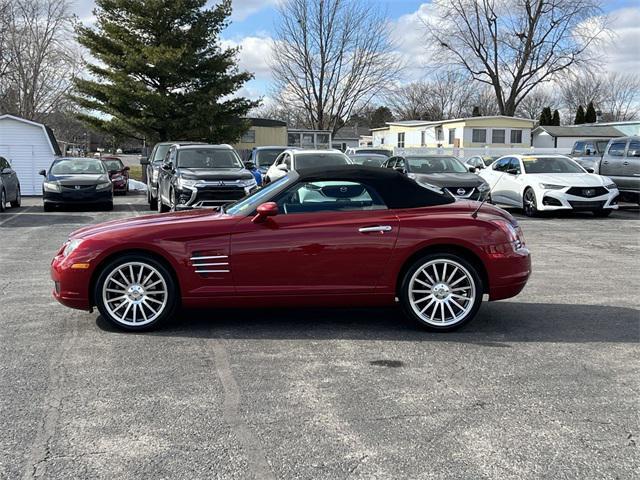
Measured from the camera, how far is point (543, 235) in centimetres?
1291

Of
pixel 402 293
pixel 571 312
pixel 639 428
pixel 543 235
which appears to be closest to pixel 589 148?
pixel 543 235

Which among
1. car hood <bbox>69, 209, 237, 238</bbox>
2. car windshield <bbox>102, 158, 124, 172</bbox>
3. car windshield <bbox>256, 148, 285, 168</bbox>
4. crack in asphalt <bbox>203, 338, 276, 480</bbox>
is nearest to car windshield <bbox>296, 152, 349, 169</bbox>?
car windshield <bbox>256, 148, 285, 168</bbox>

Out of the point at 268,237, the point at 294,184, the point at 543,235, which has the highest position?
the point at 294,184

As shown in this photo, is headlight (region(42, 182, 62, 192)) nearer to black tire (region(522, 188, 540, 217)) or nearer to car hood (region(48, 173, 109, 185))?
car hood (region(48, 173, 109, 185))

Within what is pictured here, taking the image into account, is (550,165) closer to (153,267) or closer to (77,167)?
(77,167)

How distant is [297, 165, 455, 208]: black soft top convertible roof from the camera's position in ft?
19.6

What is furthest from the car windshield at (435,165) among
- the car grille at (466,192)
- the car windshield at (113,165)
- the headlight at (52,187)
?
the car windshield at (113,165)

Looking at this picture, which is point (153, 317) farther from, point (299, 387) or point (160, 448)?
point (160, 448)

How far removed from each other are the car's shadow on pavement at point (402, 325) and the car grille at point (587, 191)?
9.63 metres

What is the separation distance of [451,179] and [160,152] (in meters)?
→ 8.45

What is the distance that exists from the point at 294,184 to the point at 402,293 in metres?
1.38

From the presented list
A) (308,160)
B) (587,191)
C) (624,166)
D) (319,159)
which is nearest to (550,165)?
(587,191)

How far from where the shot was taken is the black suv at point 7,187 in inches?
667

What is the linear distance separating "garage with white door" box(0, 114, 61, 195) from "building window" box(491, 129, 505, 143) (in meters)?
34.3
